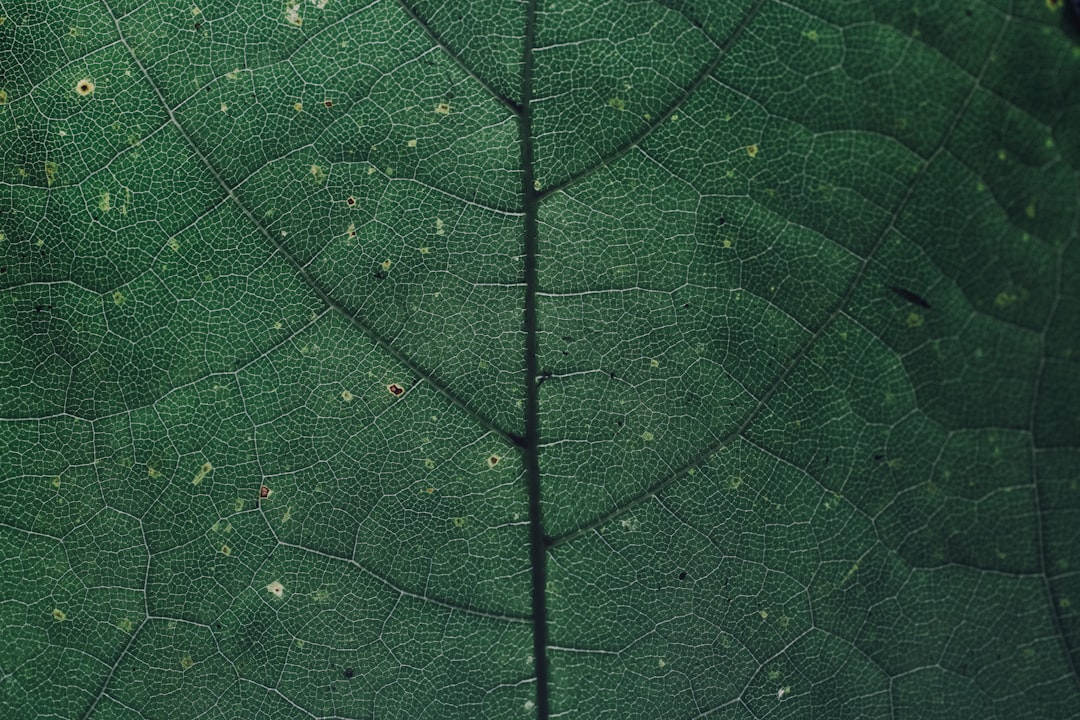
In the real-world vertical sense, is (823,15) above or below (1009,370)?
above

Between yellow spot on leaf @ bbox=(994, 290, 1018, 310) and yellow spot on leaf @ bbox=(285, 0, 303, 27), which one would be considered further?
yellow spot on leaf @ bbox=(994, 290, 1018, 310)

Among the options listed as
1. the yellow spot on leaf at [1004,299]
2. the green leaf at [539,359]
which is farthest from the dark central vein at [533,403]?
the yellow spot on leaf at [1004,299]

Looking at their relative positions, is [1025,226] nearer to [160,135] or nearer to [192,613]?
[160,135]

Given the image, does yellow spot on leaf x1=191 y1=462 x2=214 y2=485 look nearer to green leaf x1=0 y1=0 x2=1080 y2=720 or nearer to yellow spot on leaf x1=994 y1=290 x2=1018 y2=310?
green leaf x1=0 y1=0 x2=1080 y2=720

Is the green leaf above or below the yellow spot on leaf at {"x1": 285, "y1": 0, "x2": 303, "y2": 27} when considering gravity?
below

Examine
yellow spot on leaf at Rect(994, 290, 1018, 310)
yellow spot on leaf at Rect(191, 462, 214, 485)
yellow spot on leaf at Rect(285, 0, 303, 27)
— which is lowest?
yellow spot on leaf at Rect(191, 462, 214, 485)

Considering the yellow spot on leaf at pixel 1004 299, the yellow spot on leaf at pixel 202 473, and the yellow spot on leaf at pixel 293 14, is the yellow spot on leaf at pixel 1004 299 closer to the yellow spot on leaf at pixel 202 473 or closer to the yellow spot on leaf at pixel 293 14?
the yellow spot on leaf at pixel 293 14

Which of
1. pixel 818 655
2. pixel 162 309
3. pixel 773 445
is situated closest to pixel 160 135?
pixel 162 309

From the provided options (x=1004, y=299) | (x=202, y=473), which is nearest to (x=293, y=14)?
(x=202, y=473)

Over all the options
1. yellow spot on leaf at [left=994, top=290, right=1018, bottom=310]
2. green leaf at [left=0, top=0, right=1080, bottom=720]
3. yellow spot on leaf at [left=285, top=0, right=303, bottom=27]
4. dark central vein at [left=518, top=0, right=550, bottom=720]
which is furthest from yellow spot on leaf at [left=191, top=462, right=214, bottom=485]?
yellow spot on leaf at [left=994, top=290, right=1018, bottom=310]
